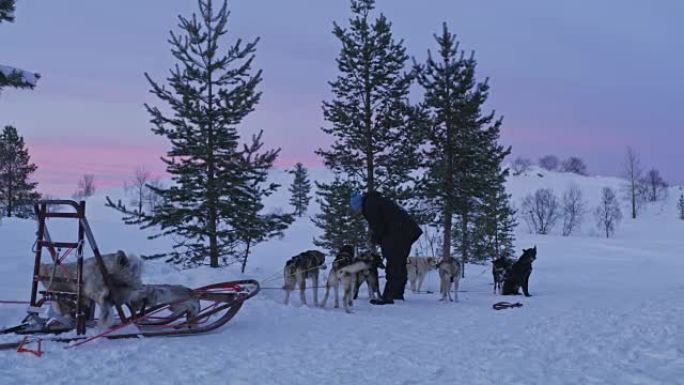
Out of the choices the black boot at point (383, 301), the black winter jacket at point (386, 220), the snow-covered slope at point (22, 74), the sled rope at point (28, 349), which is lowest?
the black boot at point (383, 301)

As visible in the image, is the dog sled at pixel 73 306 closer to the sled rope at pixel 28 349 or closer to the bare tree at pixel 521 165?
the sled rope at pixel 28 349

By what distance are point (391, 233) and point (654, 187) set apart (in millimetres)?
89099

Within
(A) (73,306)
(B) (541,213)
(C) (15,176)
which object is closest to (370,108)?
(A) (73,306)

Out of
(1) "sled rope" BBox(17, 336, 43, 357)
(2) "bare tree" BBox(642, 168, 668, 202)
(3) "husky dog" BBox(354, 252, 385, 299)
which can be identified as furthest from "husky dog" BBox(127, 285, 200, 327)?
(2) "bare tree" BBox(642, 168, 668, 202)

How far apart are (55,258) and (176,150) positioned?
308 inches

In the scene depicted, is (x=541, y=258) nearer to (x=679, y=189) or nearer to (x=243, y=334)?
(x=243, y=334)

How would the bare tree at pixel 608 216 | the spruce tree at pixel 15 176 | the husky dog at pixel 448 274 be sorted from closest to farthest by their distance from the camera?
the husky dog at pixel 448 274
the spruce tree at pixel 15 176
the bare tree at pixel 608 216

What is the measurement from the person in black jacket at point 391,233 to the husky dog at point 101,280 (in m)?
5.77

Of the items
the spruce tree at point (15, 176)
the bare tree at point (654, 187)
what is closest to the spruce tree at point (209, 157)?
the spruce tree at point (15, 176)

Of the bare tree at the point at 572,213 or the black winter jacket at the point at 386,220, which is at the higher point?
the bare tree at the point at 572,213

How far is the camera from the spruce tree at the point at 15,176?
3697 cm

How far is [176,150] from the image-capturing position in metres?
13.7

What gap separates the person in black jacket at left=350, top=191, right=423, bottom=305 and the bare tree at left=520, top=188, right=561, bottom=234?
56175mm

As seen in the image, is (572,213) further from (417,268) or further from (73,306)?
(73,306)
